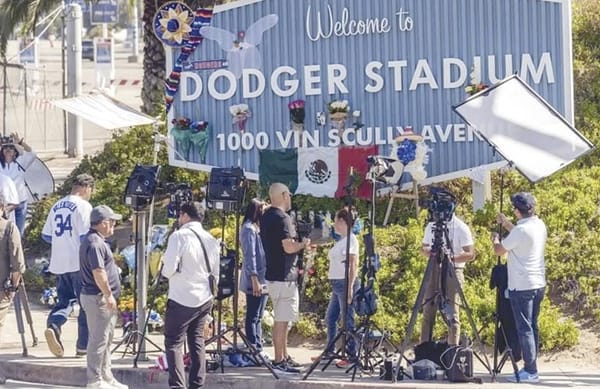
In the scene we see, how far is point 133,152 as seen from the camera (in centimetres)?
1995

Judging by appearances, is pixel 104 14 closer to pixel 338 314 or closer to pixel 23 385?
pixel 23 385

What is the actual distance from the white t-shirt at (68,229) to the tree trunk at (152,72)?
758 cm

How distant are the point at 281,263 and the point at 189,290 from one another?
4.82 ft

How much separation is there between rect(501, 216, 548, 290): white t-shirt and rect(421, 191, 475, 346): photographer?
0.50 m

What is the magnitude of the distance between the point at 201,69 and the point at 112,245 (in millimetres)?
2575

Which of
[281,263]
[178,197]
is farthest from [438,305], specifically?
[178,197]

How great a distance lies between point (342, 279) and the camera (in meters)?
12.4

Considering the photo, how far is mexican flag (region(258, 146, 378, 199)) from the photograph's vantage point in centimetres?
1658

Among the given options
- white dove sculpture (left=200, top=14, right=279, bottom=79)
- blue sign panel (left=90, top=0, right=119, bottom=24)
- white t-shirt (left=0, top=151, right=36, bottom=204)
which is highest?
blue sign panel (left=90, top=0, right=119, bottom=24)

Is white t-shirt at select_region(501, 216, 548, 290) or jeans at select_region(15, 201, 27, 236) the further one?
jeans at select_region(15, 201, 27, 236)

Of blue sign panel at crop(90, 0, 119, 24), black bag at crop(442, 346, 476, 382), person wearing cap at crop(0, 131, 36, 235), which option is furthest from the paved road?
blue sign panel at crop(90, 0, 119, 24)

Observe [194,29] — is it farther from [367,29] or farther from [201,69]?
[367,29]

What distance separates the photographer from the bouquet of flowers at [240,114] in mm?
17109

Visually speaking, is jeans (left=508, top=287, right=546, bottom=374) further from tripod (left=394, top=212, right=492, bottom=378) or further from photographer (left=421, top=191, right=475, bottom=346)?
photographer (left=421, top=191, right=475, bottom=346)
